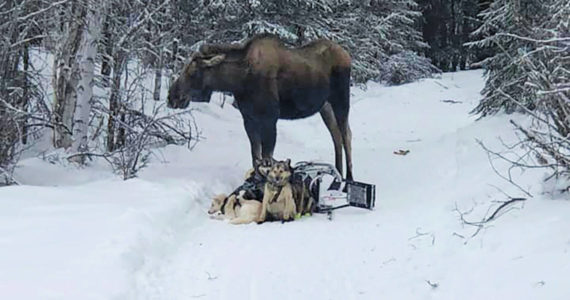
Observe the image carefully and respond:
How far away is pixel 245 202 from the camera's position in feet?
21.4

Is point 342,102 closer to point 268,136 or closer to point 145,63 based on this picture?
point 268,136

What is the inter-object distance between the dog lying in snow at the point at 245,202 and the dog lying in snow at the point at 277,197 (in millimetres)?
112

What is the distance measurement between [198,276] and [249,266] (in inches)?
18.0

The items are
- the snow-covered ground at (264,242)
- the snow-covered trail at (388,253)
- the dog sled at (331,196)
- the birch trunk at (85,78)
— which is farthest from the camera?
the birch trunk at (85,78)

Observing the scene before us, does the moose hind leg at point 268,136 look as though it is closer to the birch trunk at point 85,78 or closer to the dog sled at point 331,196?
the dog sled at point 331,196

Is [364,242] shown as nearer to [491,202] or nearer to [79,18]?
[491,202]

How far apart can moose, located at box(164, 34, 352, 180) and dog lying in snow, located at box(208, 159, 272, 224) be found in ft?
1.89

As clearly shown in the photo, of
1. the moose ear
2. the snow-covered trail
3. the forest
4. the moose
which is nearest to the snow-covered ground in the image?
the snow-covered trail

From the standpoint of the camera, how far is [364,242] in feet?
18.3

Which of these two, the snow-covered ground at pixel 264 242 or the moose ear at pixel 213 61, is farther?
the moose ear at pixel 213 61

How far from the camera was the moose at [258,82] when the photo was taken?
24.6 feet

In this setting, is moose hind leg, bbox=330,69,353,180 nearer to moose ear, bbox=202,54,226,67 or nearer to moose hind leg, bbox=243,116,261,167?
moose hind leg, bbox=243,116,261,167

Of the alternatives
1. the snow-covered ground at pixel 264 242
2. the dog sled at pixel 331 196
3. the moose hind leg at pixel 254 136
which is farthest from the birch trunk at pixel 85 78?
the dog sled at pixel 331 196

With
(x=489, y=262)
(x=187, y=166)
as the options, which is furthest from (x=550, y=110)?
(x=187, y=166)
